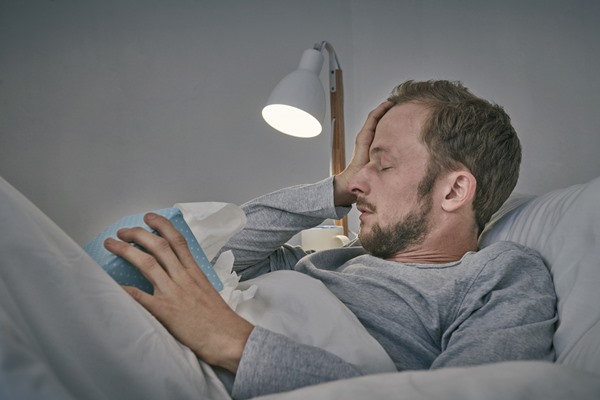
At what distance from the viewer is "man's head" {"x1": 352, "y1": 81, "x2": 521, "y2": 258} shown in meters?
1.03

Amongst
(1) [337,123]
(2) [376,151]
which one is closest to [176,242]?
(2) [376,151]

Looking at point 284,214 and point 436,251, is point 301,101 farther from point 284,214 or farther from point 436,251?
point 436,251

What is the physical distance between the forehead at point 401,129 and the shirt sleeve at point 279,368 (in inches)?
24.0

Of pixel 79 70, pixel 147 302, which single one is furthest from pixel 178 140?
pixel 147 302

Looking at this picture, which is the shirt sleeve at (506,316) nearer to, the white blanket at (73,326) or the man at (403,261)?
the man at (403,261)

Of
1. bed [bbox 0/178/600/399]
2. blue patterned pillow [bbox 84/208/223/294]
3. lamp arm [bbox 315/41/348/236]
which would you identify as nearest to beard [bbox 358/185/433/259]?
bed [bbox 0/178/600/399]

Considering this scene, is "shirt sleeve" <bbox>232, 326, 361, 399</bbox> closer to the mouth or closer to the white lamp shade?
the mouth

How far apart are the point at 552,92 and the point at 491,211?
1.92 feet

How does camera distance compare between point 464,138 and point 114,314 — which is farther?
point 464,138

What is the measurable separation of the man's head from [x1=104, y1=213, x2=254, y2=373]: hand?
18.3 inches

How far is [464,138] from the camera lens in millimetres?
1055

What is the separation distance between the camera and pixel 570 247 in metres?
0.83

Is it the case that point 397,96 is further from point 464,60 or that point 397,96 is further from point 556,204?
point 464,60

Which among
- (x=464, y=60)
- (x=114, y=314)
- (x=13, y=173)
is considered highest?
(x=464, y=60)
